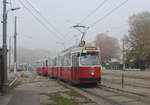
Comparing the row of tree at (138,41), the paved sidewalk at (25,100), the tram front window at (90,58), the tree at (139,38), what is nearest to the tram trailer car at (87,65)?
the tram front window at (90,58)

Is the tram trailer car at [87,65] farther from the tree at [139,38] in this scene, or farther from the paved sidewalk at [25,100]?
the tree at [139,38]

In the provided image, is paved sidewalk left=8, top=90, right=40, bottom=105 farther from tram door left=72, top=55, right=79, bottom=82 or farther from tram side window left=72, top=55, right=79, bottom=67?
tram side window left=72, top=55, right=79, bottom=67

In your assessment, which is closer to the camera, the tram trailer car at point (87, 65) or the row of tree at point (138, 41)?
the tram trailer car at point (87, 65)

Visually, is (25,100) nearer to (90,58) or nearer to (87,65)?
(87,65)

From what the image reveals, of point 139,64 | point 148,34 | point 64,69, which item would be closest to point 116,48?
point 139,64

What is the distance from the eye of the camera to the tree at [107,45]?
102m

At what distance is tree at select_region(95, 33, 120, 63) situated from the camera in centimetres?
10206

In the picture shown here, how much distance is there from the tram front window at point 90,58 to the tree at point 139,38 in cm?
4377

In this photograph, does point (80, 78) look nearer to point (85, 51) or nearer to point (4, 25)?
point (85, 51)

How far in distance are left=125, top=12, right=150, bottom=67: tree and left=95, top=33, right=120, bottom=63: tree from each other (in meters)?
30.0

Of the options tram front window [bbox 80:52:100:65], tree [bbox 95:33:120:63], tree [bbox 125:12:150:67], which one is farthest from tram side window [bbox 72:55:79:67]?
tree [bbox 95:33:120:63]

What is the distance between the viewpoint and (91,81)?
21.9 m

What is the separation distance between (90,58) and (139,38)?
4630cm

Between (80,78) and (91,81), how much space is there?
2.95 feet
